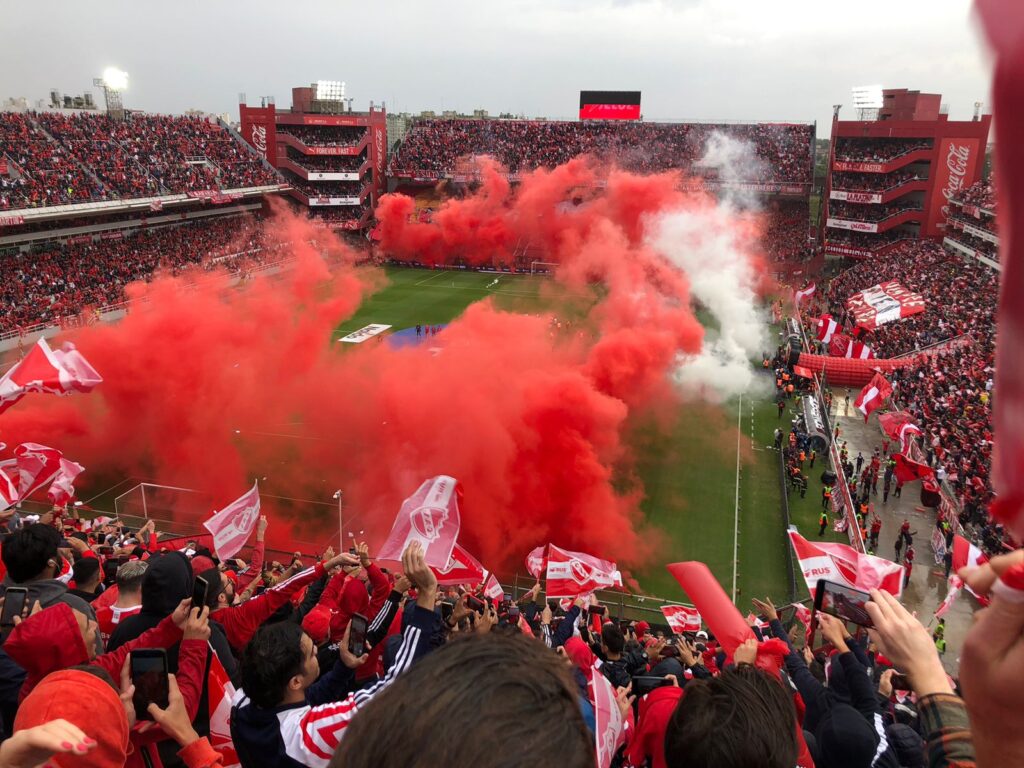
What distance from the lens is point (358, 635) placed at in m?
5.35

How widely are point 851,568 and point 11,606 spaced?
28.8 ft

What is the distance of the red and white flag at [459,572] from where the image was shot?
12.1 m

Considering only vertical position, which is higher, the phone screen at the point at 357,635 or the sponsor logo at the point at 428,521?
the phone screen at the point at 357,635

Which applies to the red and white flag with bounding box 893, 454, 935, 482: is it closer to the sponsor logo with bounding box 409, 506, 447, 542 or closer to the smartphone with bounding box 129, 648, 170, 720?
the sponsor logo with bounding box 409, 506, 447, 542

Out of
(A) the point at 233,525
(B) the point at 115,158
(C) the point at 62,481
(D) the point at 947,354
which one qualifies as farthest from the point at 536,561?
(B) the point at 115,158

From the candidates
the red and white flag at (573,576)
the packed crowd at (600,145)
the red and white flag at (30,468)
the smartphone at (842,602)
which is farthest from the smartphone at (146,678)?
the packed crowd at (600,145)

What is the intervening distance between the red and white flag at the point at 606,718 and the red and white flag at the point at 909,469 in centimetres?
1667

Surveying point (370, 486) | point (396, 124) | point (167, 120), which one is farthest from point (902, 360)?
point (396, 124)

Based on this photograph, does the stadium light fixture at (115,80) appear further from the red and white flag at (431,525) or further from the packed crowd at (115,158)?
the red and white flag at (431,525)

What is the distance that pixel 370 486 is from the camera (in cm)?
1888

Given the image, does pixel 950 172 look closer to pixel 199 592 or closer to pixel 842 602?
pixel 842 602

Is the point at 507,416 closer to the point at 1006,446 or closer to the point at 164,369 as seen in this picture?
the point at 164,369

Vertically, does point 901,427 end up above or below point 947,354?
below

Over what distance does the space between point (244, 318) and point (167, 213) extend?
3122 centimetres
